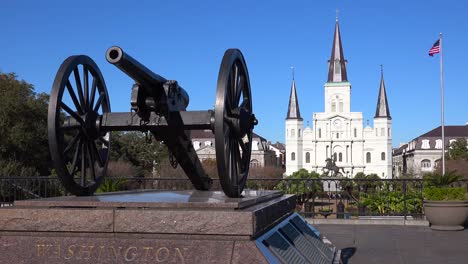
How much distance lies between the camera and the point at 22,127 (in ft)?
121

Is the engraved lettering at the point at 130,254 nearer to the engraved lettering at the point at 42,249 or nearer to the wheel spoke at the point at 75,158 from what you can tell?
the engraved lettering at the point at 42,249

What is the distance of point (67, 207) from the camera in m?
5.09

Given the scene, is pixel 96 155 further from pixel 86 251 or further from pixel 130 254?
pixel 130 254

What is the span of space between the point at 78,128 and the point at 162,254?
→ 7.09ft

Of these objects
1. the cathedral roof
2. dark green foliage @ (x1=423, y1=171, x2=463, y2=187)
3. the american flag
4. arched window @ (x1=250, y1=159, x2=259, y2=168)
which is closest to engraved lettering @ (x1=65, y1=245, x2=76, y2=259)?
dark green foliage @ (x1=423, y1=171, x2=463, y2=187)

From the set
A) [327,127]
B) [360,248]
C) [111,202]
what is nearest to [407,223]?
[360,248]

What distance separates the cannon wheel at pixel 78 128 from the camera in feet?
18.3

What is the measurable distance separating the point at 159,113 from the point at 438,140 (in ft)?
368

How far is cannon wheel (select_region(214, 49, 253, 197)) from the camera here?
16.6ft

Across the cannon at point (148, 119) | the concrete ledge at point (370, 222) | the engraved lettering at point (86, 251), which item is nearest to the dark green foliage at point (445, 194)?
the concrete ledge at point (370, 222)

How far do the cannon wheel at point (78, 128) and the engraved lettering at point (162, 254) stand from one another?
Result: 165cm

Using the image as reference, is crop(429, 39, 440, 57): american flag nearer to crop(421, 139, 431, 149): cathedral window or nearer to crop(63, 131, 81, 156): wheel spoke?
crop(63, 131, 81, 156): wheel spoke

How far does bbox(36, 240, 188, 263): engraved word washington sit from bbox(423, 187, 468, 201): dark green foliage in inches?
329

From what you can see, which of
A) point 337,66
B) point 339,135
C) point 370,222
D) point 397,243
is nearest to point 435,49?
point 370,222
